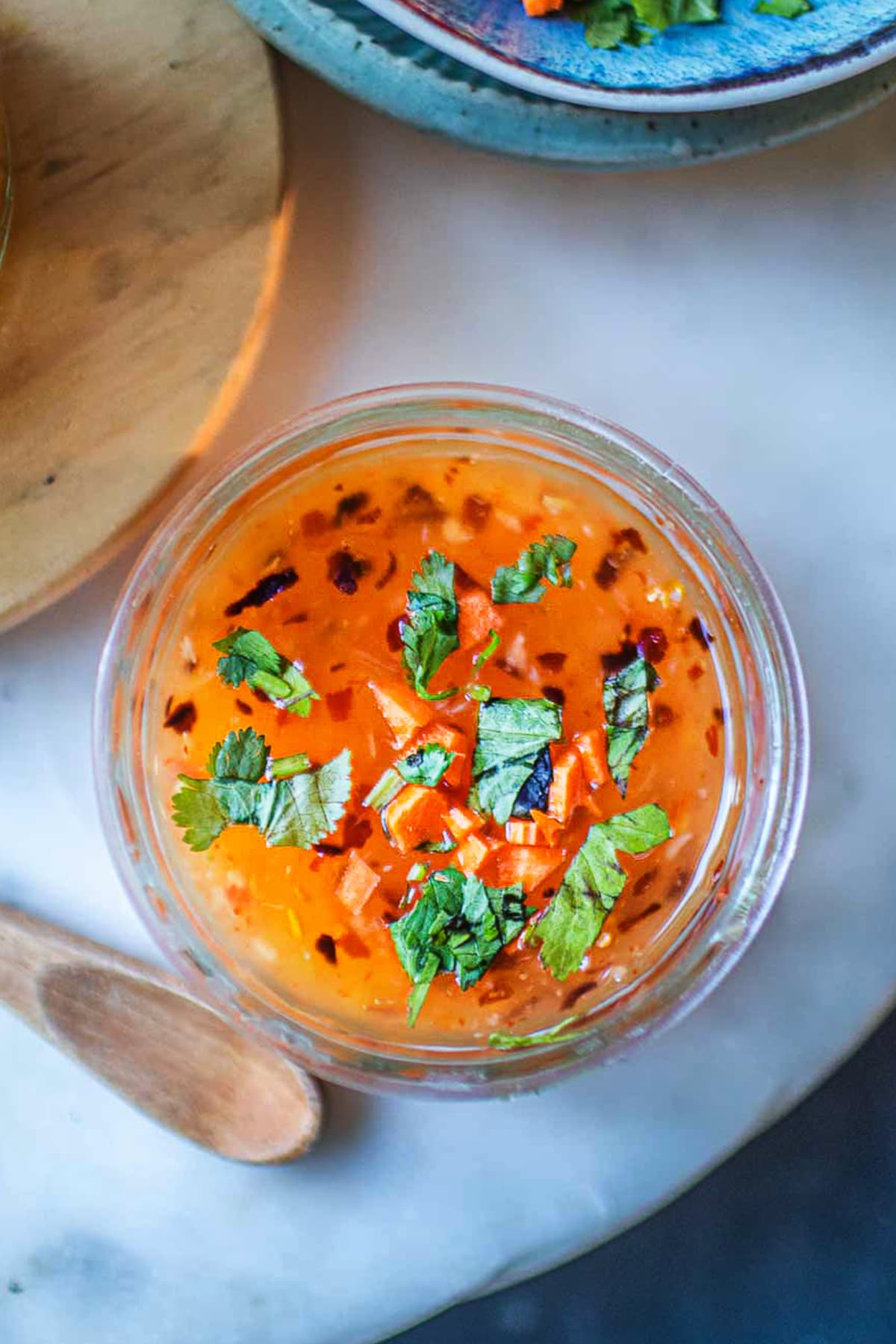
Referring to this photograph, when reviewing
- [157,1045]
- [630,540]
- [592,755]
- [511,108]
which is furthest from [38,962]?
[511,108]

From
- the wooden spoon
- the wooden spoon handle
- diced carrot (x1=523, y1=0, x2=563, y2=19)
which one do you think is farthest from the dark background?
diced carrot (x1=523, y1=0, x2=563, y2=19)

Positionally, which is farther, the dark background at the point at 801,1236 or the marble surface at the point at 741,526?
the dark background at the point at 801,1236

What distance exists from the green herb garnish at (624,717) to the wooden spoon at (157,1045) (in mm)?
340

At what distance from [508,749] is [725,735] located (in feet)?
0.63

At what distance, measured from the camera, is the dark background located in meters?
1.62

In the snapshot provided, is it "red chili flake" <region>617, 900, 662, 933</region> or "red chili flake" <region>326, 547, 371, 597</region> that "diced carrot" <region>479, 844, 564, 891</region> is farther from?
"red chili flake" <region>326, 547, 371, 597</region>

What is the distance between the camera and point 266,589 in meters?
0.95

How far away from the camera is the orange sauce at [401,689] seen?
0.94 meters

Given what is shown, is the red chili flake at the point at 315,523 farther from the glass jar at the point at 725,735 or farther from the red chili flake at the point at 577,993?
the red chili flake at the point at 577,993

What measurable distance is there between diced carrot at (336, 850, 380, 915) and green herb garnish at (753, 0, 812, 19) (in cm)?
63

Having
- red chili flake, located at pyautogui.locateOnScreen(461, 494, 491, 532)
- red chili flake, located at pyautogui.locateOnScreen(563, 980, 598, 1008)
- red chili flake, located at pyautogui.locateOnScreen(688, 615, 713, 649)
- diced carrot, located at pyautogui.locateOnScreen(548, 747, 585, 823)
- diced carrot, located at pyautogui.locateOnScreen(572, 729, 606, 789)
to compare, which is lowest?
red chili flake, located at pyautogui.locateOnScreen(563, 980, 598, 1008)

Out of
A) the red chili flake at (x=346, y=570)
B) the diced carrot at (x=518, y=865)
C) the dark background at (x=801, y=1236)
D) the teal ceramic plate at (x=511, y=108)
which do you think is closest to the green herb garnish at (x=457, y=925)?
the diced carrot at (x=518, y=865)

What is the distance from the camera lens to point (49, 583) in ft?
3.10

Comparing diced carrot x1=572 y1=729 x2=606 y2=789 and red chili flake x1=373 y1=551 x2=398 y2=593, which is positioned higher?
red chili flake x1=373 y1=551 x2=398 y2=593
